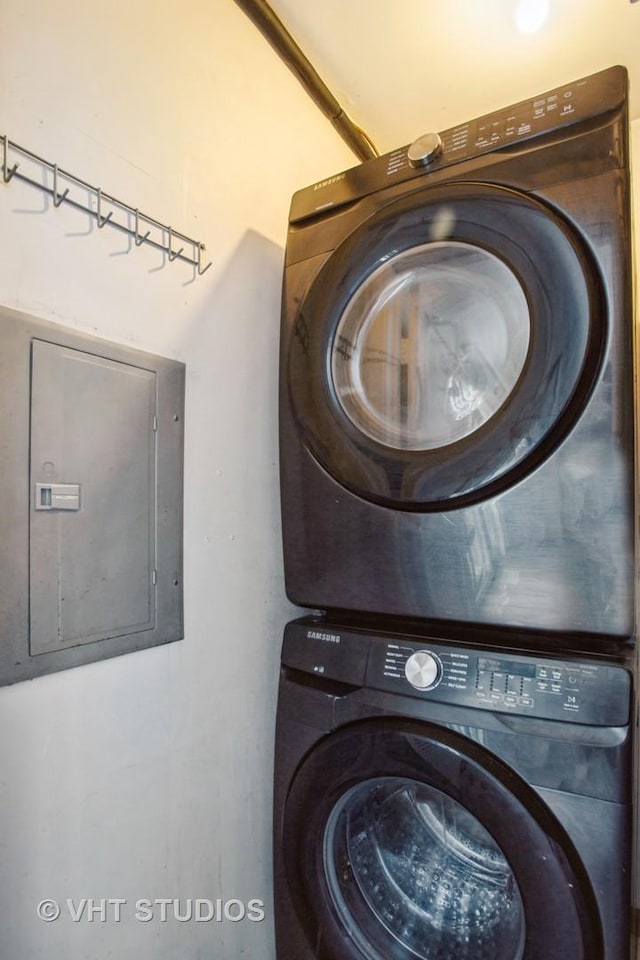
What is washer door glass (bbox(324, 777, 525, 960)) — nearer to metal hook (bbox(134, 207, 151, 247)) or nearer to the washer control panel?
the washer control panel

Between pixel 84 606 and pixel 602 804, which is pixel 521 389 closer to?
pixel 602 804

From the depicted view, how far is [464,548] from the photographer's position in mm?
865

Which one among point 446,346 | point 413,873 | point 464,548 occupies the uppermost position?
point 446,346

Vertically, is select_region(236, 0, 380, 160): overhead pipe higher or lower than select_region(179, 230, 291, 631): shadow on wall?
higher

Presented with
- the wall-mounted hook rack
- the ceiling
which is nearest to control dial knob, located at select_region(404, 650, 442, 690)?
the wall-mounted hook rack

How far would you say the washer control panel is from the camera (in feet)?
2.40

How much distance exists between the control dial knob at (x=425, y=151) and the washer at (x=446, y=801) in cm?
87

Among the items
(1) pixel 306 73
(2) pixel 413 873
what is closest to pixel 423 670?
(2) pixel 413 873

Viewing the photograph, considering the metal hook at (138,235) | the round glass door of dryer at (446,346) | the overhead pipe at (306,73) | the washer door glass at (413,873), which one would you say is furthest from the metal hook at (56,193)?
the washer door glass at (413,873)

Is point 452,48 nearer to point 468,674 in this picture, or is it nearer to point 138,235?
point 138,235

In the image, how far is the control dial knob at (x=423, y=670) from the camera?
2.76ft

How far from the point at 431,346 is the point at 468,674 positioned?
1.87 feet

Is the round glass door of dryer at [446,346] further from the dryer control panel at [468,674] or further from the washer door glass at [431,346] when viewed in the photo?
the dryer control panel at [468,674]

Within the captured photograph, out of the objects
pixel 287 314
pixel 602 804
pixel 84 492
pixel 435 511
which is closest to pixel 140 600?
pixel 84 492
